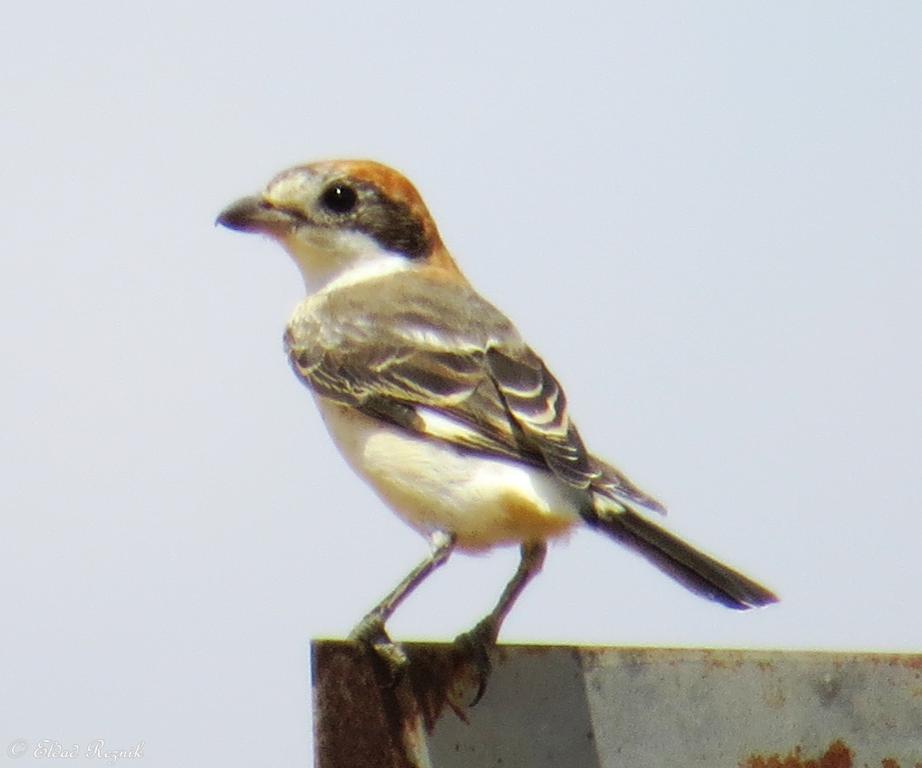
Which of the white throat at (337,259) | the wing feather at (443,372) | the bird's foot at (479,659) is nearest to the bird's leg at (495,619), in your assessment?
the bird's foot at (479,659)

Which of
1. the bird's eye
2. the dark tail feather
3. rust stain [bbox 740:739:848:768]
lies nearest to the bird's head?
the bird's eye

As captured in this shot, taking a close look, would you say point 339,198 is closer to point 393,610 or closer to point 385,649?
point 393,610

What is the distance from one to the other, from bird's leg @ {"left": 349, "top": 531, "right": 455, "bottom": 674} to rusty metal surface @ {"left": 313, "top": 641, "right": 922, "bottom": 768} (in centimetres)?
5

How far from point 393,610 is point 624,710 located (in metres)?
1.18

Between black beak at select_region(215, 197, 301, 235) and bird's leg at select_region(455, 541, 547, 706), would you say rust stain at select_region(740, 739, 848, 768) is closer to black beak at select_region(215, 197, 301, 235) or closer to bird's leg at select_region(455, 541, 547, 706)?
bird's leg at select_region(455, 541, 547, 706)

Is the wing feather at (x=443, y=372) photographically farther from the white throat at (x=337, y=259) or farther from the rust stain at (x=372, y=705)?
the rust stain at (x=372, y=705)

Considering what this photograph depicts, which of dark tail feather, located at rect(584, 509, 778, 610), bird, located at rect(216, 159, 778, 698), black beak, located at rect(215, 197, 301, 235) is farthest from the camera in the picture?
black beak, located at rect(215, 197, 301, 235)


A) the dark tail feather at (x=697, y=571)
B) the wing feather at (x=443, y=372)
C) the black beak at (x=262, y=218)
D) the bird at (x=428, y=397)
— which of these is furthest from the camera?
the black beak at (x=262, y=218)

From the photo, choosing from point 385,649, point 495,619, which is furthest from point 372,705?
point 495,619

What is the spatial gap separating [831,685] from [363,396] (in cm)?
212

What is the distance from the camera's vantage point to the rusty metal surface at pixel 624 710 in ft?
10.7

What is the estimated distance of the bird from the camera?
4617 mm

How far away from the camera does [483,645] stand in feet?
11.4

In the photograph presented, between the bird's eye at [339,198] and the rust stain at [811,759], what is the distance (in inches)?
129
